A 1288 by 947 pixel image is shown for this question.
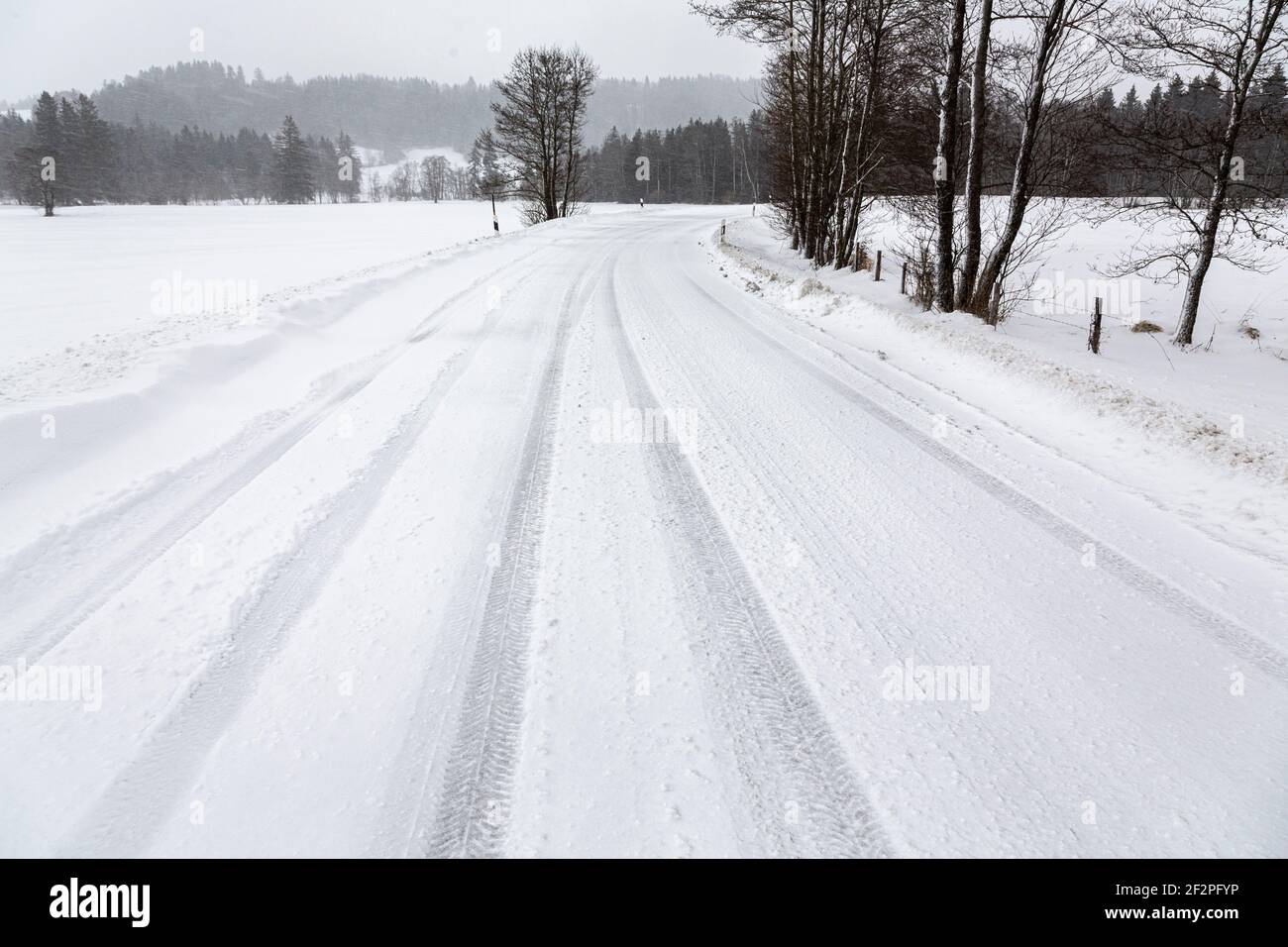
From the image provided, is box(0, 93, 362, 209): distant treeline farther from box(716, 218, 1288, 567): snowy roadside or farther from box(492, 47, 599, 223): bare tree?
box(716, 218, 1288, 567): snowy roadside

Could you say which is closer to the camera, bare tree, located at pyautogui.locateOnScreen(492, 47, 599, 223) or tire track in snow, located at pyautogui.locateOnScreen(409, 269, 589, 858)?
tire track in snow, located at pyautogui.locateOnScreen(409, 269, 589, 858)

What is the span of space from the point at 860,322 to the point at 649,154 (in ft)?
326

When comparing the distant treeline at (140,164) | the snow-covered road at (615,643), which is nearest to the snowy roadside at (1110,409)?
the snow-covered road at (615,643)

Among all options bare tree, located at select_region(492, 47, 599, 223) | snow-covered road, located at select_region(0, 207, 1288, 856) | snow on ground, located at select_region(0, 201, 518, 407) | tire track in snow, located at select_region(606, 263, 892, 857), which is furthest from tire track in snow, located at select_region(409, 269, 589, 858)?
bare tree, located at select_region(492, 47, 599, 223)

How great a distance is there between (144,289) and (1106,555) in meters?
19.1

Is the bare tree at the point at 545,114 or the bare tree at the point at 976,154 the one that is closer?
the bare tree at the point at 976,154

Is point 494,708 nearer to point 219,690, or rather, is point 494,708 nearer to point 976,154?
point 219,690

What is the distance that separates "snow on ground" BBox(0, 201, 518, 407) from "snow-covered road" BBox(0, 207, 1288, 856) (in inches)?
83.9

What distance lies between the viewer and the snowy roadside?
168 inches

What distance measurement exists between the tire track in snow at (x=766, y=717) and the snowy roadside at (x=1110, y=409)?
306 cm

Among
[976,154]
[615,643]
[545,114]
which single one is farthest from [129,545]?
[545,114]

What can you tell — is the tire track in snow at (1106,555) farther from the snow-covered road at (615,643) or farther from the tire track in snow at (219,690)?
the tire track in snow at (219,690)

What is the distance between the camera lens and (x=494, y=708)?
98.2 inches

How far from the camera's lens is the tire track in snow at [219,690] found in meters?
1.99
